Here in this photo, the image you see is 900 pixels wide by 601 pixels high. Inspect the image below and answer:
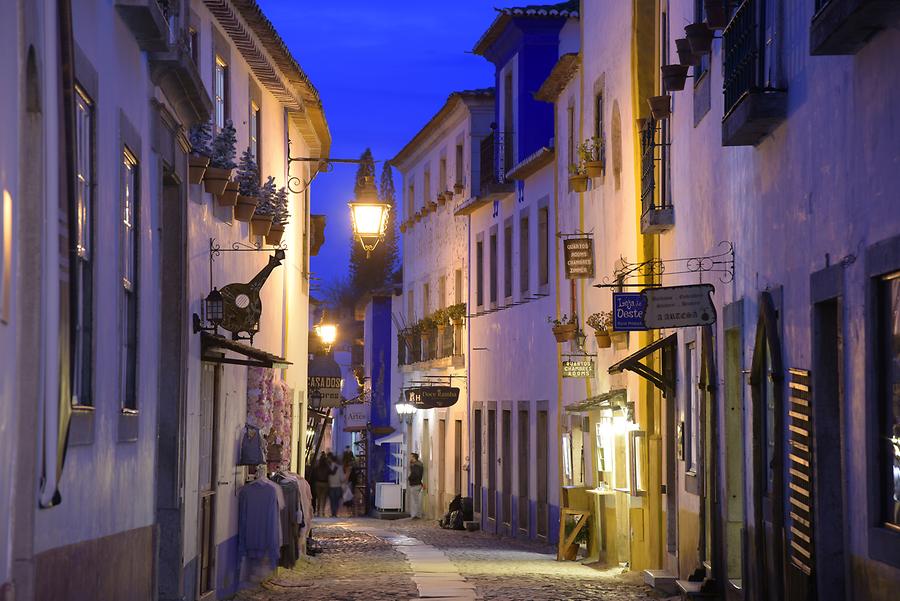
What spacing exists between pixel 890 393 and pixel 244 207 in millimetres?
9136

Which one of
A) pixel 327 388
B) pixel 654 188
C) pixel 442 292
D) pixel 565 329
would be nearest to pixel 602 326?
pixel 565 329

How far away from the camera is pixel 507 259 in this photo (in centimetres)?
3262

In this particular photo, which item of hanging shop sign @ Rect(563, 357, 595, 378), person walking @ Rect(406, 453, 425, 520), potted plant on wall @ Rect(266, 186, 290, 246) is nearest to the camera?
potted plant on wall @ Rect(266, 186, 290, 246)

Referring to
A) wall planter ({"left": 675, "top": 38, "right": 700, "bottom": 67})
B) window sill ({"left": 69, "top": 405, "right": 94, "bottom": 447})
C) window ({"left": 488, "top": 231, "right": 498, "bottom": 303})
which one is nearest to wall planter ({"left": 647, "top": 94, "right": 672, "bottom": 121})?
wall planter ({"left": 675, "top": 38, "right": 700, "bottom": 67})

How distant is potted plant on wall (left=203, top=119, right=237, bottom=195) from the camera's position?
14.6 m

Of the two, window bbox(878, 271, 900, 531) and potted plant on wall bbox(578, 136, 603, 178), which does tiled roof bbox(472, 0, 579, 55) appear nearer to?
potted plant on wall bbox(578, 136, 603, 178)

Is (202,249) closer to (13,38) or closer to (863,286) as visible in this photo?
(863,286)

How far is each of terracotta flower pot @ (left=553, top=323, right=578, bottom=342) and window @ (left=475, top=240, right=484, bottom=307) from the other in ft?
31.4

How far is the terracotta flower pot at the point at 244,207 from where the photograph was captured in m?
16.8

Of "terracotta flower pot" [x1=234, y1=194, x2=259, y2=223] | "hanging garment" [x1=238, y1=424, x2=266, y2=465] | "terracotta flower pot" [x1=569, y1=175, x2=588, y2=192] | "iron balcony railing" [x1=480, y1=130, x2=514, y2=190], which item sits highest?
"iron balcony railing" [x1=480, y1=130, x2=514, y2=190]

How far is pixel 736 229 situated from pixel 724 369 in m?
1.48

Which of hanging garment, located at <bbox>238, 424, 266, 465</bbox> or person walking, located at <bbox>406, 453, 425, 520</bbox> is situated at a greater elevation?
hanging garment, located at <bbox>238, 424, 266, 465</bbox>

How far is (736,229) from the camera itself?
14.2 m

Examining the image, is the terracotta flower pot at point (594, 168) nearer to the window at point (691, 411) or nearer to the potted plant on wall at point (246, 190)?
the window at point (691, 411)
